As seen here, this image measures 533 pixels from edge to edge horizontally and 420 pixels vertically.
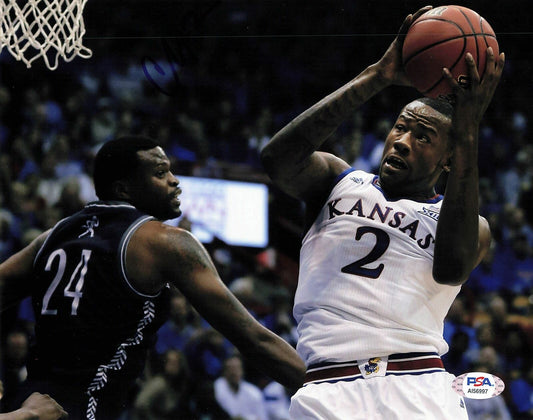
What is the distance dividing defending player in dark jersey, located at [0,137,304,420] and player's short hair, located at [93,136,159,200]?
152mm

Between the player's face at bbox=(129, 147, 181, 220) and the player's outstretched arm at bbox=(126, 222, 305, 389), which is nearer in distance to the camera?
the player's outstretched arm at bbox=(126, 222, 305, 389)

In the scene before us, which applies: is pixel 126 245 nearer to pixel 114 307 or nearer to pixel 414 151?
pixel 114 307

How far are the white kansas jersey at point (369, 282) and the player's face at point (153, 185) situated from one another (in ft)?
2.07

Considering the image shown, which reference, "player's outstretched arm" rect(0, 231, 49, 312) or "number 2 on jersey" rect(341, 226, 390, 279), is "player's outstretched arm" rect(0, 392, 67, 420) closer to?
"player's outstretched arm" rect(0, 231, 49, 312)

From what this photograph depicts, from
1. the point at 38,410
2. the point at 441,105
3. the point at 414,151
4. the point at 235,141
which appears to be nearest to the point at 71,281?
the point at 38,410

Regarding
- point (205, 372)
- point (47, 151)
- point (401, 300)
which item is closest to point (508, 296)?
point (205, 372)

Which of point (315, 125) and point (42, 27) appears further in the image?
point (42, 27)

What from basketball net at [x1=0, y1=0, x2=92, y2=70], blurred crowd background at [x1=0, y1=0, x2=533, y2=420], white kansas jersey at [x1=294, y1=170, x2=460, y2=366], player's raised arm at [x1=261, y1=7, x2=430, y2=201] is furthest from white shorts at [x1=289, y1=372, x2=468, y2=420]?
blurred crowd background at [x1=0, y1=0, x2=533, y2=420]

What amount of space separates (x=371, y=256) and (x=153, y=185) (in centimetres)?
96

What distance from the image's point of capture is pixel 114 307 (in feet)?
9.84

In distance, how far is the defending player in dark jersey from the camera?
2.98 meters

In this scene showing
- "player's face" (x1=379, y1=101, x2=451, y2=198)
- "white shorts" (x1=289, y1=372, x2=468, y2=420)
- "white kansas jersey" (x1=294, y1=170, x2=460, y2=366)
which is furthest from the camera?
"player's face" (x1=379, y1=101, x2=451, y2=198)

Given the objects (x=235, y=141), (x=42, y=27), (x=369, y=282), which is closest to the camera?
(x=369, y=282)

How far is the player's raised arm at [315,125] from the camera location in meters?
2.95
